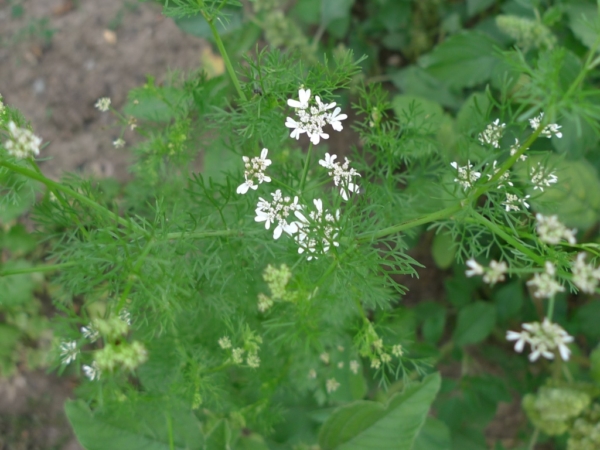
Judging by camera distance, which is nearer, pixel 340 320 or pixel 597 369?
pixel 340 320

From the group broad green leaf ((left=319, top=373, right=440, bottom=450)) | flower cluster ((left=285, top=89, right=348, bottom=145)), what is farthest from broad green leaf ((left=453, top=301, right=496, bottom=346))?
flower cluster ((left=285, top=89, right=348, bottom=145))

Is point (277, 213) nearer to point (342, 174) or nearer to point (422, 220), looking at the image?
point (342, 174)

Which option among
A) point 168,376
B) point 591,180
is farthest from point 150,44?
point 591,180

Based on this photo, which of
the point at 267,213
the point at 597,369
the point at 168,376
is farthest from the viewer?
the point at 597,369

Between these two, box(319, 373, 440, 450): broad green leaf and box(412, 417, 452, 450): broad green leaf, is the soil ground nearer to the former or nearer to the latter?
box(319, 373, 440, 450): broad green leaf

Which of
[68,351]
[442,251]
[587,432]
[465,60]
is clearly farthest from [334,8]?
[587,432]

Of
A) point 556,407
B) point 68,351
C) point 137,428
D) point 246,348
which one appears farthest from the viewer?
point 556,407

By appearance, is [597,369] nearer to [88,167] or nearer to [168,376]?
[168,376]
